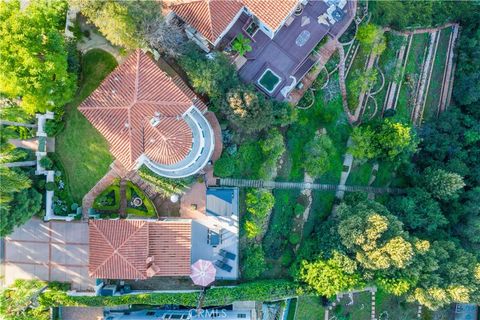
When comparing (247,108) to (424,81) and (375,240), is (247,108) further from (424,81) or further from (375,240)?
(424,81)

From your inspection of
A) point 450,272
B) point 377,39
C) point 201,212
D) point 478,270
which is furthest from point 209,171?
point 478,270

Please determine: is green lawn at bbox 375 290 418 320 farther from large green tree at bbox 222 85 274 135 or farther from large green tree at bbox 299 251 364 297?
large green tree at bbox 222 85 274 135

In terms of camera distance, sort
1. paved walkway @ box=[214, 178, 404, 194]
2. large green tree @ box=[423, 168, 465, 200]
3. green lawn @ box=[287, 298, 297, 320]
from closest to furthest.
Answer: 1. paved walkway @ box=[214, 178, 404, 194]
2. large green tree @ box=[423, 168, 465, 200]
3. green lawn @ box=[287, 298, 297, 320]

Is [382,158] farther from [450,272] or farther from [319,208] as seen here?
[450,272]

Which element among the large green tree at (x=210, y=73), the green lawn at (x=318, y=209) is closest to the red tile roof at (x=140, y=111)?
the large green tree at (x=210, y=73)

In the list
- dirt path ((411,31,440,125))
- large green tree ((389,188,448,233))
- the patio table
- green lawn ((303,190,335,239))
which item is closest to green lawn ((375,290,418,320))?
large green tree ((389,188,448,233))

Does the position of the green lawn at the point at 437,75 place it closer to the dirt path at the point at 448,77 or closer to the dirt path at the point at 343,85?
the dirt path at the point at 448,77
